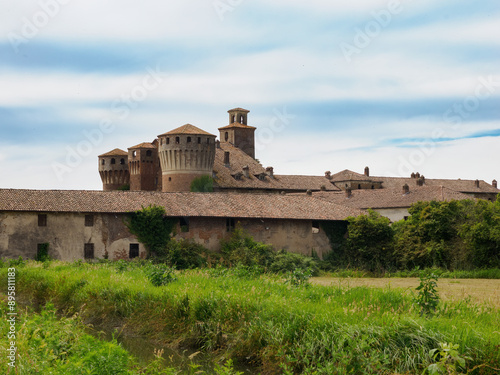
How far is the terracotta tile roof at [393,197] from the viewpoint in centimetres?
4847

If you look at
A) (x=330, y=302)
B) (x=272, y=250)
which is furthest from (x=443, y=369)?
(x=272, y=250)

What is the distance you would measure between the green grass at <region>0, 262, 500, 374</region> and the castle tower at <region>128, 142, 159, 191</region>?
38.6 metres

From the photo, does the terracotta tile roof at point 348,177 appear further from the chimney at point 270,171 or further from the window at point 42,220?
the window at point 42,220

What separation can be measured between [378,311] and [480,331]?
2.02 m

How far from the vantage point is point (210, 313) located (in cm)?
1348

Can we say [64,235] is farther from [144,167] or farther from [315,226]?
[144,167]

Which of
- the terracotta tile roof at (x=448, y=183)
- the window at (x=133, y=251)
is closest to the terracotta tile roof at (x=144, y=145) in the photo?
the window at (x=133, y=251)

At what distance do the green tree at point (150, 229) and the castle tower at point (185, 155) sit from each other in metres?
21.1


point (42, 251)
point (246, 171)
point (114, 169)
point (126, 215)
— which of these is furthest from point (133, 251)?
point (114, 169)

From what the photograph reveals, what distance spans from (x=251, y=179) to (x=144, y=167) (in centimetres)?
961

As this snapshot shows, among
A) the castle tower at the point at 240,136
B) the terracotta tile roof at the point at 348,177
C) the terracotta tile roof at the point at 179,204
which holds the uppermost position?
the castle tower at the point at 240,136

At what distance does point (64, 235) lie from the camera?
103 feet

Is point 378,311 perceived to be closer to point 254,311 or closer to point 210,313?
point 254,311

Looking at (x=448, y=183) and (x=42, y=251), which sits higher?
(x=448, y=183)
